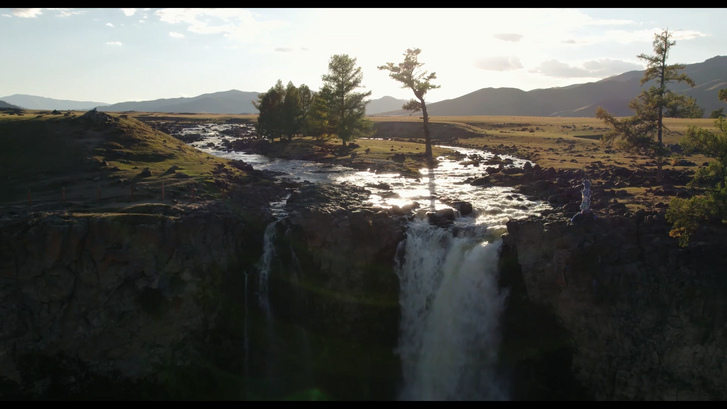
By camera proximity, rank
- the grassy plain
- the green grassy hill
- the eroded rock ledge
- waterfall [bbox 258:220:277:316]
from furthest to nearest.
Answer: the grassy plain, the green grassy hill, waterfall [bbox 258:220:277:316], the eroded rock ledge

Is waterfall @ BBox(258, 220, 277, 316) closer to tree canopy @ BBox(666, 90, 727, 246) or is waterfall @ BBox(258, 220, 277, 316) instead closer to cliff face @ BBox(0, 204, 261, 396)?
cliff face @ BBox(0, 204, 261, 396)

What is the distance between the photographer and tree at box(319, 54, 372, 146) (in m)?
75.6

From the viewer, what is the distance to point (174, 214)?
30312mm

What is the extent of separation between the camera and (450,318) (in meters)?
28.7

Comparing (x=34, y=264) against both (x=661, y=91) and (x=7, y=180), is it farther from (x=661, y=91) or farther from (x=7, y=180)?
(x=661, y=91)

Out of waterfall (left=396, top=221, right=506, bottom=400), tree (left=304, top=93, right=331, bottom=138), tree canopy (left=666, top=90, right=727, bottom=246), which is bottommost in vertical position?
waterfall (left=396, top=221, right=506, bottom=400)

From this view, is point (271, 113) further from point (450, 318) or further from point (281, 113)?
point (450, 318)

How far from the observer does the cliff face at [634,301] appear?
2256 cm

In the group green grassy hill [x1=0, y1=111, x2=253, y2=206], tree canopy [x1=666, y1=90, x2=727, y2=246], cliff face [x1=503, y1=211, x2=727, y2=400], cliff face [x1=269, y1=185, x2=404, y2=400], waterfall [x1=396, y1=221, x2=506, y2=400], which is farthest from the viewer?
green grassy hill [x1=0, y1=111, x2=253, y2=206]

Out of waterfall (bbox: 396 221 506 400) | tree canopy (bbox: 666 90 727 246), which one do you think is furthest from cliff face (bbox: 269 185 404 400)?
tree canopy (bbox: 666 90 727 246)

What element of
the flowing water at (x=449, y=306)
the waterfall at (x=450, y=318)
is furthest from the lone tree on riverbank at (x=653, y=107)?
the waterfall at (x=450, y=318)

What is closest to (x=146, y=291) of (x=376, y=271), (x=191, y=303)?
(x=191, y=303)

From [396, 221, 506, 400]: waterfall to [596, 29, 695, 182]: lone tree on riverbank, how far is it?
19133mm

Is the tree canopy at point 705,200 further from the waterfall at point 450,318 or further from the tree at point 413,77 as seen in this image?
the tree at point 413,77
